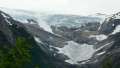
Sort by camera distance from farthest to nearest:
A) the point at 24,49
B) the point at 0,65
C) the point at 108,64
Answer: the point at 108,64
the point at 24,49
the point at 0,65

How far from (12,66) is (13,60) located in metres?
1.36

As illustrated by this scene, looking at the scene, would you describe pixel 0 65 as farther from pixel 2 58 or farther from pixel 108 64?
pixel 108 64

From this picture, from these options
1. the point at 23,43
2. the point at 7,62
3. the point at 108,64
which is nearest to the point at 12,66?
the point at 7,62

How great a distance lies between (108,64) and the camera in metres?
144

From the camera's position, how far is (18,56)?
8394 centimetres

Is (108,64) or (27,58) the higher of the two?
(27,58)

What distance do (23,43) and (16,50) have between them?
15.6 feet

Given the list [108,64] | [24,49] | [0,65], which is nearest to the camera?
[0,65]

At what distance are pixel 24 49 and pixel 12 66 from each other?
6.16m

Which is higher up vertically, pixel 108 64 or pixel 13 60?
pixel 13 60

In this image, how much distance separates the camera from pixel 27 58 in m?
86.9

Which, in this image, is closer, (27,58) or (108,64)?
(27,58)

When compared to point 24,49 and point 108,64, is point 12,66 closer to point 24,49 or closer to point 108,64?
point 24,49

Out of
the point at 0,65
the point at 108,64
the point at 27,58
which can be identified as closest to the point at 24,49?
the point at 27,58
